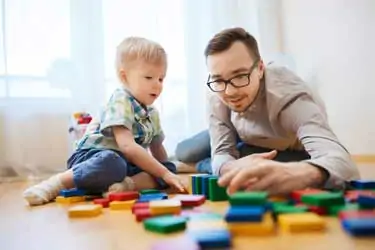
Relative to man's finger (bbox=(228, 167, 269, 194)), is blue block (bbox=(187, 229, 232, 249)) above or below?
below

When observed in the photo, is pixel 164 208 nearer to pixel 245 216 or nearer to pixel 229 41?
pixel 245 216

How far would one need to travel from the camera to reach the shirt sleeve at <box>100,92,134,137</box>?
1234 millimetres

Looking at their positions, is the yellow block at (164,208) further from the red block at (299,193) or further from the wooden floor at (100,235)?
the red block at (299,193)

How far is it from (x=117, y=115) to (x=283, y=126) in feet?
1.43

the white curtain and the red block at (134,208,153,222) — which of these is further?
the white curtain

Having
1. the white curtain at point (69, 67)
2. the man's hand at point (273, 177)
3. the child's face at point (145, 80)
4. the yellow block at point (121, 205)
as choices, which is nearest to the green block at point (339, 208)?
the man's hand at point (273, 177)

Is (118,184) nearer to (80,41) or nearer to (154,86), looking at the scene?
(154,86)

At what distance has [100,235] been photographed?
672 mm

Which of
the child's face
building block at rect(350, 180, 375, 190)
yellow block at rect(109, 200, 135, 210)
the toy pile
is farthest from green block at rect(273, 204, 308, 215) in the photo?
the child's face

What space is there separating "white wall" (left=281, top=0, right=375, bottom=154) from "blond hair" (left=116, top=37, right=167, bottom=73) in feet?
3.44

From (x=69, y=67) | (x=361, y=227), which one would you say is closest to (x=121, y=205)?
(x=361, y=227)

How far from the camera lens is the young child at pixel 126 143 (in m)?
1.15

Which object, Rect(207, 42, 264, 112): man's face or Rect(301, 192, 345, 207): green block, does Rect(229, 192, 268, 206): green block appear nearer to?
Rect(301, 192, 345, 207): green block

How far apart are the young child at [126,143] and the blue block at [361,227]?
593 millimetres
